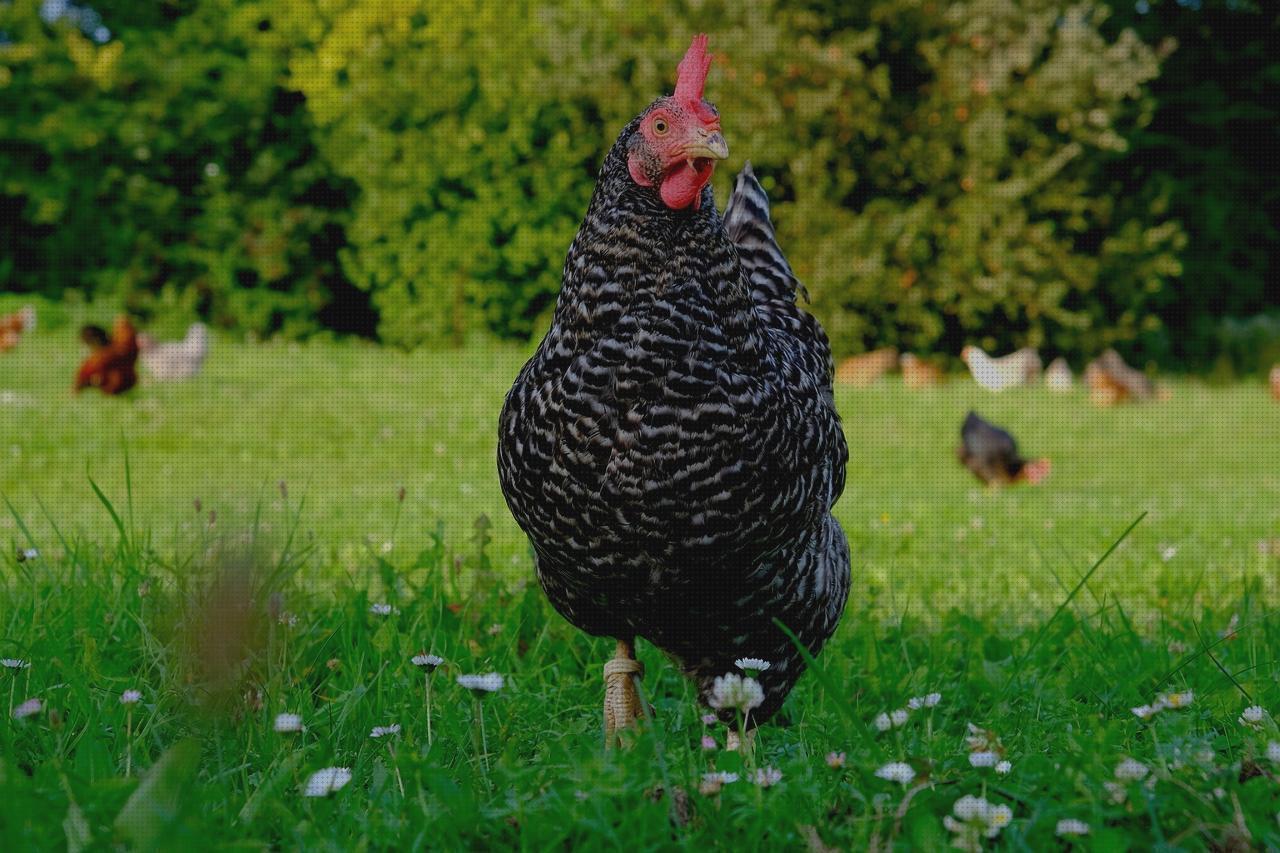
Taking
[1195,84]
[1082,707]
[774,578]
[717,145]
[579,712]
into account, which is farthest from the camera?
[1195,84]

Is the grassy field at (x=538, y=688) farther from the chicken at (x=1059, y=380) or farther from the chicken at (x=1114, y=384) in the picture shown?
the chicken at (x=1059, y=380)

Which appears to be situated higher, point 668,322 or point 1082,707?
point 668,322

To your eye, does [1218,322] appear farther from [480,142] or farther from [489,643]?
[489,643]

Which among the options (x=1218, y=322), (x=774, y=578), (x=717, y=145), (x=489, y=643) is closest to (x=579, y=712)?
(x=489, y=643)

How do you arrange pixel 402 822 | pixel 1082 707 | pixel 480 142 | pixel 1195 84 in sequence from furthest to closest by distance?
1. pixel 1195 84
2. pixel 480 142
3. pixel 1082 707
4. pixel 402 822

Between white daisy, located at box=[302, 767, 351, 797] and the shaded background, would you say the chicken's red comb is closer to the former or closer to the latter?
white daisy, located at box=[302, 767, 351, 797]

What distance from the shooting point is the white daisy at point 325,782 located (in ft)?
6.35

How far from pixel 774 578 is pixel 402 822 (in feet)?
3.24

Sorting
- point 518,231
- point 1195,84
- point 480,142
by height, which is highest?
point 1195,84

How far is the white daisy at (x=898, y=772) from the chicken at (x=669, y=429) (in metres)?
0.59

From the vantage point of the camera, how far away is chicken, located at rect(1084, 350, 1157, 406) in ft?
34.2

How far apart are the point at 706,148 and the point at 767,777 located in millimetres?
1229

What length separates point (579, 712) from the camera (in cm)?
304

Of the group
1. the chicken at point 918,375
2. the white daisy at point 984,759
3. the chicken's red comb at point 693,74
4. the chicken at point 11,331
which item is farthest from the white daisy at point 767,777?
the chicken at point 11,331
